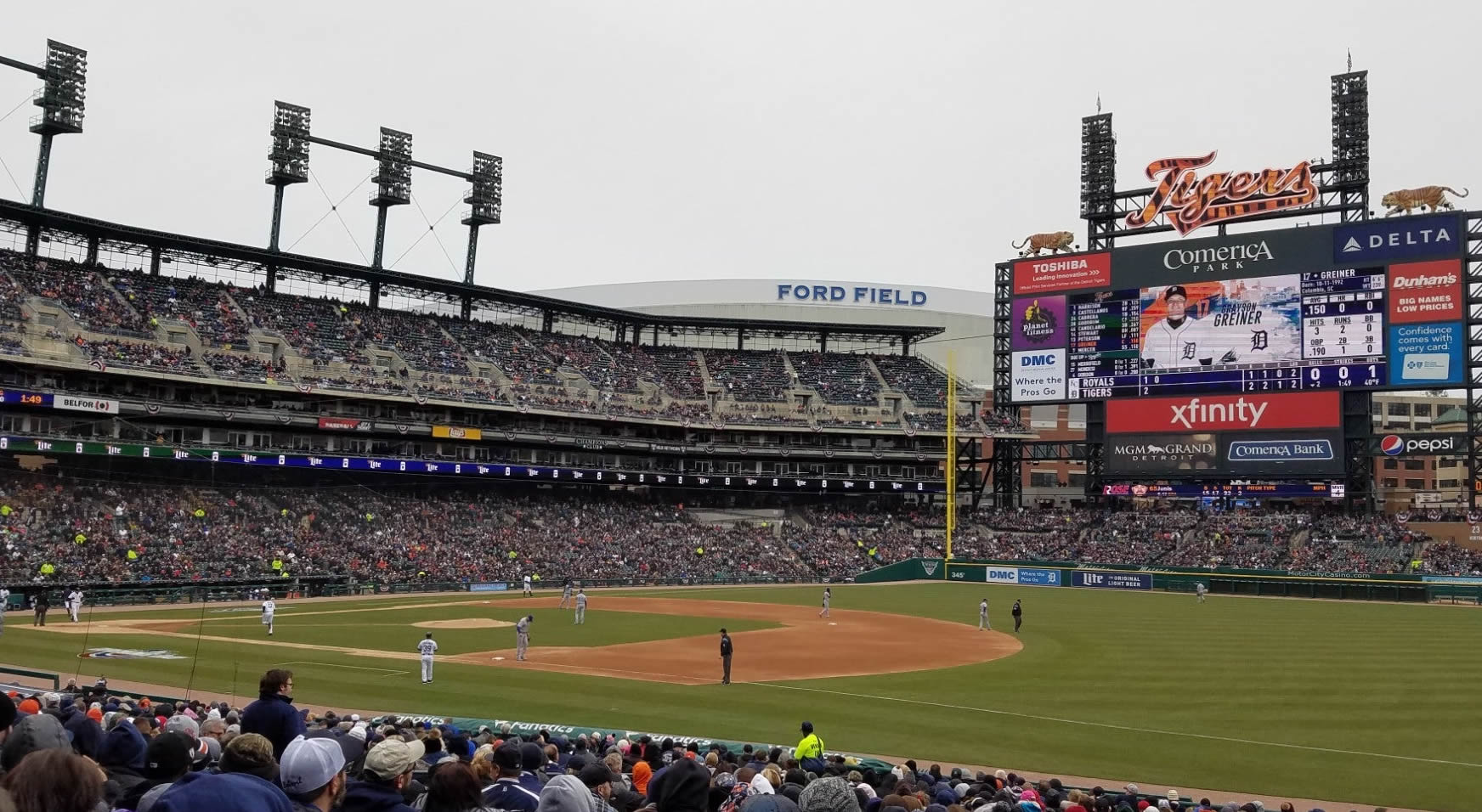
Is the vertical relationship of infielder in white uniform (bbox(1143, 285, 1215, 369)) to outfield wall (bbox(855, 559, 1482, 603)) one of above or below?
above

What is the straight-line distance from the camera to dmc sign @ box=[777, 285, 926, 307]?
113188mm

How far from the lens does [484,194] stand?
270ft

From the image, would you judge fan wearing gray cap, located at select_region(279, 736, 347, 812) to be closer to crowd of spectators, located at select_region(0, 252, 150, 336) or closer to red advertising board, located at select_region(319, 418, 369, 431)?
crowd of spectators, located at select_region(0, 252, 150, 336)

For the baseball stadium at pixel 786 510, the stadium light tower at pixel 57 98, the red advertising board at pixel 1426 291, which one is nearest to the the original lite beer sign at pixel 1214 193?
the baseball stadium at pixel 786 510

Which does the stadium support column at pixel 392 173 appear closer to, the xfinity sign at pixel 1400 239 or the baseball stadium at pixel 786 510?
the baseball stadium at pixel 786 510

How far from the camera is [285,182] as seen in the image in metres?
71.7

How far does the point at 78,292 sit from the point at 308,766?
6767cm

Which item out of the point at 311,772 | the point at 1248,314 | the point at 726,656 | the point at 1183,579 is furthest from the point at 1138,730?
the point at 1248,314

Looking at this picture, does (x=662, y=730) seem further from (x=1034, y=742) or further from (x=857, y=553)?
(x=857, y=553)

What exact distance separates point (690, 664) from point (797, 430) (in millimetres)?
56418

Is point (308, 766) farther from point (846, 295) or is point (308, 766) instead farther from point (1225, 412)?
point (846, 295)

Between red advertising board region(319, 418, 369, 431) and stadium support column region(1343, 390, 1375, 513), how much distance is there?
61402 mm

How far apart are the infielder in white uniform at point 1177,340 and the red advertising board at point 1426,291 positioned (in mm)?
10775

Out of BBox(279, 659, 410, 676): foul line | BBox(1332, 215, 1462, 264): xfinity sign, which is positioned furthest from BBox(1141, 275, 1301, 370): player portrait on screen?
BBox(279, 659, 410, 676): foul line
